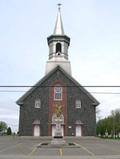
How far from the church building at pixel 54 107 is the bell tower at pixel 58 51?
4003 millimetres

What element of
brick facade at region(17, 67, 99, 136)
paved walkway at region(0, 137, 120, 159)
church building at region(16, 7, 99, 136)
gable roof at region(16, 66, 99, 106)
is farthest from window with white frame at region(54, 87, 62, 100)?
paved walkway at region(0, 137, 120, 159)

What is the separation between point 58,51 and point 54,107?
13.4 meters

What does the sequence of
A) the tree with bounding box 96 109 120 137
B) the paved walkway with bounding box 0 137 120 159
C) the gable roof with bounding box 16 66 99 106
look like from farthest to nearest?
the tree with bounding box 96 109 120 137
the gable roof with bounding box 16 66 99 106
the paved walkway with bounding box 0 137 120 159

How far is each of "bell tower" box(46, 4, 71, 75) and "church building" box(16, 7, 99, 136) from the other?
4.00 m

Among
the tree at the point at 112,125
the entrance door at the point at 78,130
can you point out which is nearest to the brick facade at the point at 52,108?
the entrance door at the point at 78,130

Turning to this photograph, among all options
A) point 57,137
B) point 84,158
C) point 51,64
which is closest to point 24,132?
point 51,64

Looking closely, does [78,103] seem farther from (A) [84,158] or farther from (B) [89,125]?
(A) [84,158]

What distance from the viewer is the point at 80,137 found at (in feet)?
203

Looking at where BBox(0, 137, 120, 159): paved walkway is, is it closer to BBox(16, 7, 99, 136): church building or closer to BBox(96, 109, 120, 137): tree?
BBox(16, 7, 99, 136): church building

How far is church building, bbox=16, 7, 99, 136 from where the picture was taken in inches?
2501

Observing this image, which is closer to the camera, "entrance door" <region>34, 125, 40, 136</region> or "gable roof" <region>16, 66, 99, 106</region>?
"entrance door" <region>34, 125, 40, 136</region>

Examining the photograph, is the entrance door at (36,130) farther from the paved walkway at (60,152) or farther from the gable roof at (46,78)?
the paved walkway at (60,152)

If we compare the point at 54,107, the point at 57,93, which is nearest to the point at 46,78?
the point at 57,93

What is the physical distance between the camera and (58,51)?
239 feet
